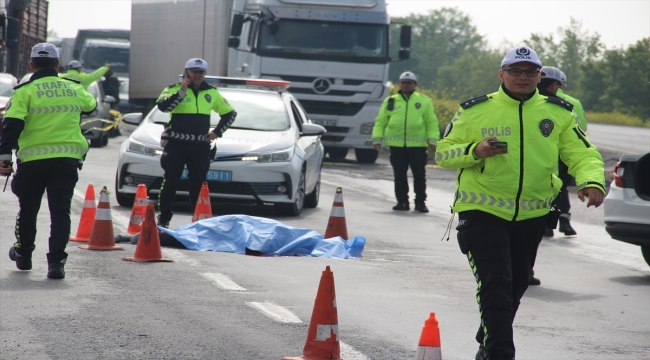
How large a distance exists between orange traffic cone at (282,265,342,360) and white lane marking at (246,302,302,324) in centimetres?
133

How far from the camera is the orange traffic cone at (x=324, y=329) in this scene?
18.8ft

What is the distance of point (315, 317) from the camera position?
5770 mm

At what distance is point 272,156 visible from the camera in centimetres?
1370

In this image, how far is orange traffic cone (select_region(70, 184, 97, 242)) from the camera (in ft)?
35.3

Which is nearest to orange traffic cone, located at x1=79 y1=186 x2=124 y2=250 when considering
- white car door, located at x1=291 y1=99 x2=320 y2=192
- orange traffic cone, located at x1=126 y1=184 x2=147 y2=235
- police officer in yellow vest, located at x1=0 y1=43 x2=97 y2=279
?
orange traffic cone, located at x1=126 y1=184 x2=147 y2=235

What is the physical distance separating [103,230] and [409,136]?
667 centimetres

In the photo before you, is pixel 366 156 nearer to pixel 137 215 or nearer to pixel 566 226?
pixel 566 226

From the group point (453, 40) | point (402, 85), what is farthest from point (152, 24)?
point (453, 40)

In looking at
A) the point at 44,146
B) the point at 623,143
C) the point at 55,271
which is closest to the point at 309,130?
the point at 44,146

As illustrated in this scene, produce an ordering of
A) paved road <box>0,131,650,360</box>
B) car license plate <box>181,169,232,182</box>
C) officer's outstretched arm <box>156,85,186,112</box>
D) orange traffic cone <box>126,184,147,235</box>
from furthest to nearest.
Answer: car license plate <box>181,169,232,182</box>
officer's outstretched arm <box>156,85,186,112</box>
orange traffic cone <box>126,184,147,235</box>
paved road <box>0,131,650,360</box>

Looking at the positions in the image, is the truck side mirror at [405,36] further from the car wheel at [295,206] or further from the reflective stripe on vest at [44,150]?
the reflective stripe on vest at [44,150]

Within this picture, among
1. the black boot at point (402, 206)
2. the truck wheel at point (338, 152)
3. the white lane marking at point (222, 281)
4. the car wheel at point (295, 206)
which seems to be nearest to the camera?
the white lane marking at point (222, 281)

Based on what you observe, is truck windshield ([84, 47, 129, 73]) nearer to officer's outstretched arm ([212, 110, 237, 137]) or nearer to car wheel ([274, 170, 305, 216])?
car wheel ([274, 170, 305, 216])

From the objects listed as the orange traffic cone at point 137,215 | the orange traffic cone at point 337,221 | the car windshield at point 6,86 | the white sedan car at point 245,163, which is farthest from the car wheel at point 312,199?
the car windshield at point 6,86
